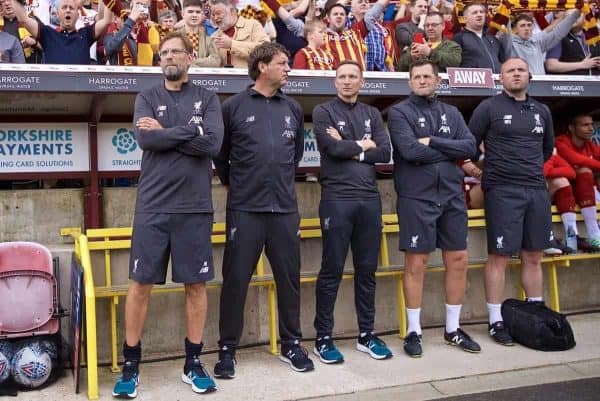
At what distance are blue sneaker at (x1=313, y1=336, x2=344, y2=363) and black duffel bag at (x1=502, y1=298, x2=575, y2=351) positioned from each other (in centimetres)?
150

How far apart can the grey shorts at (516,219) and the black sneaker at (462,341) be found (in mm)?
741

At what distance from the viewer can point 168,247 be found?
4395mm

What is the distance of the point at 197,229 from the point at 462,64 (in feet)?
12.6

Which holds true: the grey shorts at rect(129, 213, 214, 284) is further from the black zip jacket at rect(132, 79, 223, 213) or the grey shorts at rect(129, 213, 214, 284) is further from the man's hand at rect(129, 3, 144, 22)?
the man's hand at rect(129, 3, 144, 22)

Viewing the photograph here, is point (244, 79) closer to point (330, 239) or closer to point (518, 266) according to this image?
point (330, 239)

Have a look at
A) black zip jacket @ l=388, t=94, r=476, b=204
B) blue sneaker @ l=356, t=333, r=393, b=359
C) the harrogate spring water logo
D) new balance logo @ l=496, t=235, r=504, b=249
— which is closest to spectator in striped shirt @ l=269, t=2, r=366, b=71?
black zip jacket @ l=388, t=94, r=476, b=204

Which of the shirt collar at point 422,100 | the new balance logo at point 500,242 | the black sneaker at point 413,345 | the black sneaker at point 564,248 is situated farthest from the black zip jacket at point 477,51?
the black sneaker at point 413,345

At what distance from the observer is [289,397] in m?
4.35

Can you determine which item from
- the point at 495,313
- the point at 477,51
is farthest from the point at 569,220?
the point at 477,51

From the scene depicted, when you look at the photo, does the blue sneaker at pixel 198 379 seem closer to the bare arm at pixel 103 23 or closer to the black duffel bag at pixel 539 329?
the black duffel bag at pixel 539 329

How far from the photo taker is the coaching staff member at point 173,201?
14.1 feet

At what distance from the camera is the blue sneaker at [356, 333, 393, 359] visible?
5.10m

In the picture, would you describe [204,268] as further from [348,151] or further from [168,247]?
[348,151]

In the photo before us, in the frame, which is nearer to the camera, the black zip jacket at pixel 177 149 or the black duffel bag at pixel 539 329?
the black zip jacket at pixel 177 149
